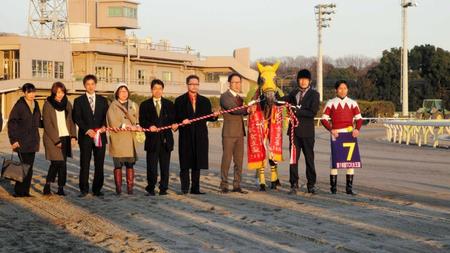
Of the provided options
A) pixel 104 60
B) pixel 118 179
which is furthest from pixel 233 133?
pixel 104 60

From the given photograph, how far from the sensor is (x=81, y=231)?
27.2 feet

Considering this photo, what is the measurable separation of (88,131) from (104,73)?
4992cm

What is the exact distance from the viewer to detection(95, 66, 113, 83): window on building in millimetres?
59406

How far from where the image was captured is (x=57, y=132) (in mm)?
11703

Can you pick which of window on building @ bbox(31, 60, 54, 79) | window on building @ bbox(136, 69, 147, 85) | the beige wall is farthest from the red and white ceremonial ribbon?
the beige wall

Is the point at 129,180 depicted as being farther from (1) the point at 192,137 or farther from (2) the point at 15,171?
(2) the point at 15,171

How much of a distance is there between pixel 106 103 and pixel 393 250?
6.29 meters

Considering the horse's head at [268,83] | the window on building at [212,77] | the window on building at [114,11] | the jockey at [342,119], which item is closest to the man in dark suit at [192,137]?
the horse's head at [268,83]

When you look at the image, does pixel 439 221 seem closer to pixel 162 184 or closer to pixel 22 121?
pixel 162 184

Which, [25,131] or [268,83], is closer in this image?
[25,131]

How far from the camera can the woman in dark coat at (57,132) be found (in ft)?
38.3

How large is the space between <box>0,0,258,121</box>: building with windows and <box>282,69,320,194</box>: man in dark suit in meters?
41.7

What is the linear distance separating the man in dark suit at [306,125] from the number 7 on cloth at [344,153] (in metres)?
0.38

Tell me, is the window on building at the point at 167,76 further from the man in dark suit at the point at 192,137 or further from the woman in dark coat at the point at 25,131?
the woman in dark coat at the point at 25,131
